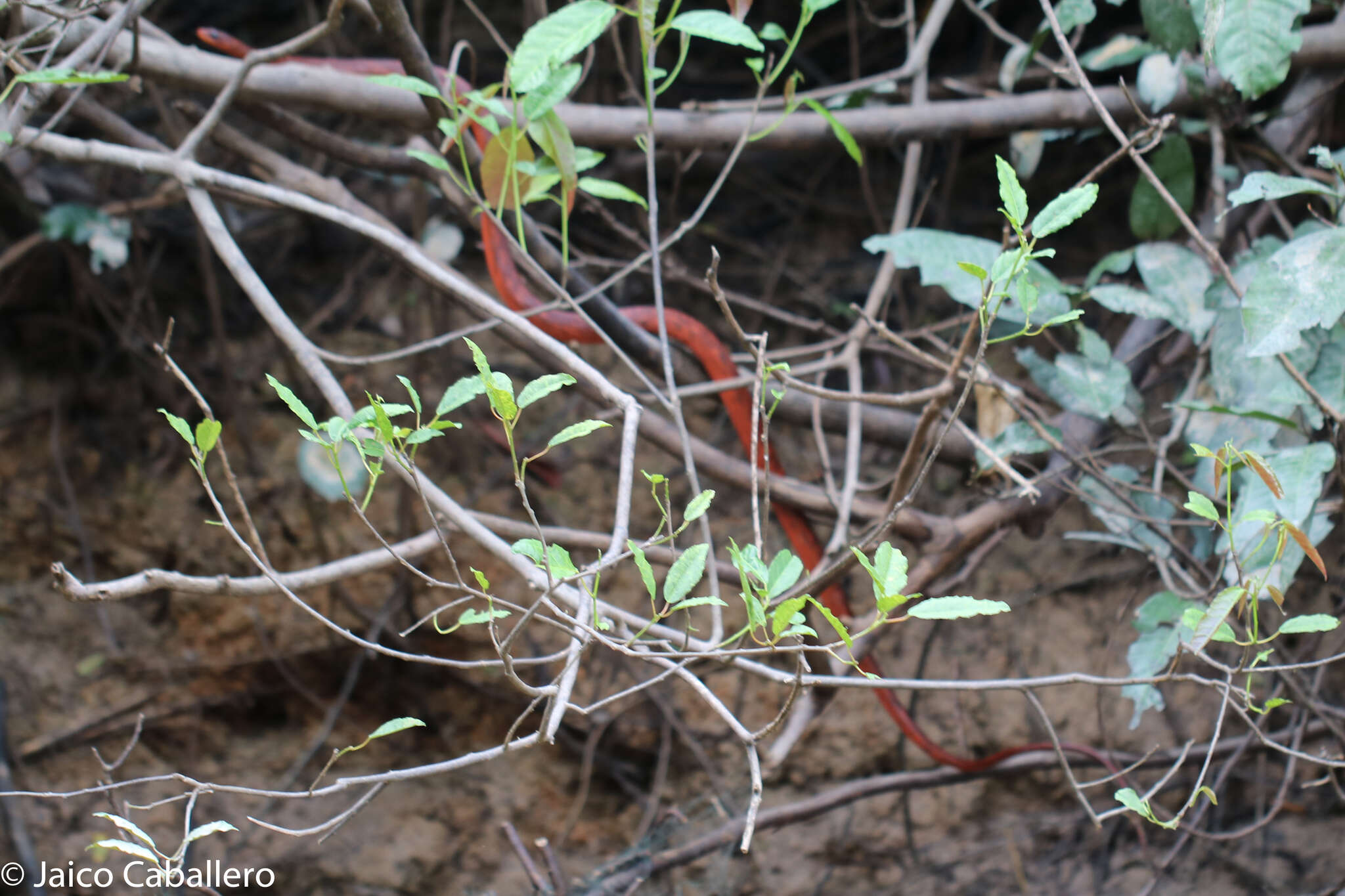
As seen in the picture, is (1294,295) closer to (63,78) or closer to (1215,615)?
(1215,615)

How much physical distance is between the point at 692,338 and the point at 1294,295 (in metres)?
0.63

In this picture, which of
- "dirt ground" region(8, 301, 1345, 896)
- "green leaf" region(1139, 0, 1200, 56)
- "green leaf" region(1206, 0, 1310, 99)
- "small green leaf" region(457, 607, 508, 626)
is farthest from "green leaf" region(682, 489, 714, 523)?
"dirt ground" region(8, 301, 1345, 896)

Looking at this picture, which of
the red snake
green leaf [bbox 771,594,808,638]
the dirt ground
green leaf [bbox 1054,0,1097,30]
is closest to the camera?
green leaf [bbox 771,594,808,638]

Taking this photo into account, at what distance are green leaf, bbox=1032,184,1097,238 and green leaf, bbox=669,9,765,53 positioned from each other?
0.86ft

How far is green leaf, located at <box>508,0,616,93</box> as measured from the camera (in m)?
0.64

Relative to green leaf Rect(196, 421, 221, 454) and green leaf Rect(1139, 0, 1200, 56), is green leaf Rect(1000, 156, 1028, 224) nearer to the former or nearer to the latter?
green leaf Rect(196, 421, 221, 454)

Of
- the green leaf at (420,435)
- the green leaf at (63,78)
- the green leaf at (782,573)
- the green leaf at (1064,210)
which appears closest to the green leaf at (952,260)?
the green leaf at (1064,210)

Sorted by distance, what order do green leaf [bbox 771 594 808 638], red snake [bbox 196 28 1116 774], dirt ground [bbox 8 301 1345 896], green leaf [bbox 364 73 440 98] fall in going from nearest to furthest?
green leaf [bbox 771 594 808 638]
green leaf [bbox 364 73 440 98]
red snake [bbox 196 28 1116 774]
dirt ground [bbox 8 301 1345 896]

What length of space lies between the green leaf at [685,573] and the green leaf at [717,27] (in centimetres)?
40

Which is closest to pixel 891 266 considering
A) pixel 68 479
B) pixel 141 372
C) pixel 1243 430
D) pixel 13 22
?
pixel 1243 430

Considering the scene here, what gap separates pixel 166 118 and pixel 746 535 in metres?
1.07

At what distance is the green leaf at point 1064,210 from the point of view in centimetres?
52

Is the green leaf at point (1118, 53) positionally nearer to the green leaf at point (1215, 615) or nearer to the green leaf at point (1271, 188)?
the green leaf at point (1271, 188)

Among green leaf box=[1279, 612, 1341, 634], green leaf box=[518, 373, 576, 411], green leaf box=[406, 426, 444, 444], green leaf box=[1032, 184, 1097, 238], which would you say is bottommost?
green leaf box=[1279, 612, 1341, 634]
